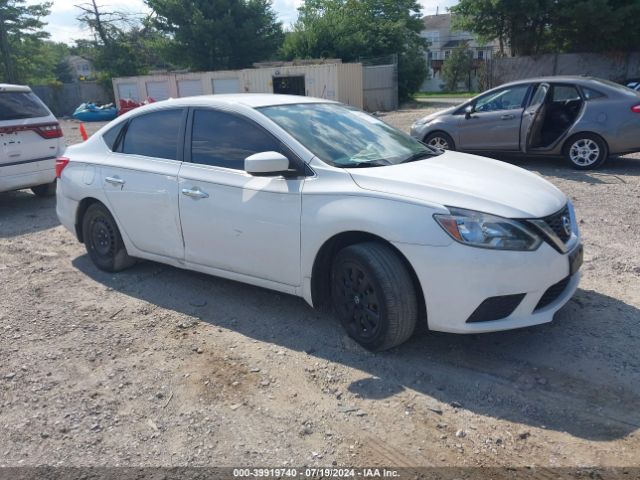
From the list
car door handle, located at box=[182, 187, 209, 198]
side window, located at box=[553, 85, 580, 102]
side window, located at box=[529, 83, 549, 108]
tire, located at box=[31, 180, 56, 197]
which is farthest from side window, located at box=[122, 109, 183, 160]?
side window, located at box=[553, 85, 580, 102]

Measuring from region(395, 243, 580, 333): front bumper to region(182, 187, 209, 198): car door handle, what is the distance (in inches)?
66.9

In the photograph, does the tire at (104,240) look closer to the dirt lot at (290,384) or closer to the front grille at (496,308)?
the dirt lot at (290,384)

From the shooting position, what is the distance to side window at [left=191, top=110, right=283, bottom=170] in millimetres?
4156

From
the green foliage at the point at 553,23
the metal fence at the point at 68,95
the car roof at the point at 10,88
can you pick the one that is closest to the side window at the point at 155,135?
the car roof at the point at 10,88

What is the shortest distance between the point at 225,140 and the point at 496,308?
7.92 ft

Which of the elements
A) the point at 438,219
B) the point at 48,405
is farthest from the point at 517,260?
the point at 48,405

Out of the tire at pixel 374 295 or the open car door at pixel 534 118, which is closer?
the tire at pixel 374 295

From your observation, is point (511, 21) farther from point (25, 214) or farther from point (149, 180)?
point (149, 180)

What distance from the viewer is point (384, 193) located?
3.49 m

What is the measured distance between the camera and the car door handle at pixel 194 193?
14.1ft

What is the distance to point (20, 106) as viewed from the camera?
8.10 m

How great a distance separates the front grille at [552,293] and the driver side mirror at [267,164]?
6.16ft

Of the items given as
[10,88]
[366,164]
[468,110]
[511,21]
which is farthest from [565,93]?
[511,21]

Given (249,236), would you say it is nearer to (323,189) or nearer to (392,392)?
(323,189)
